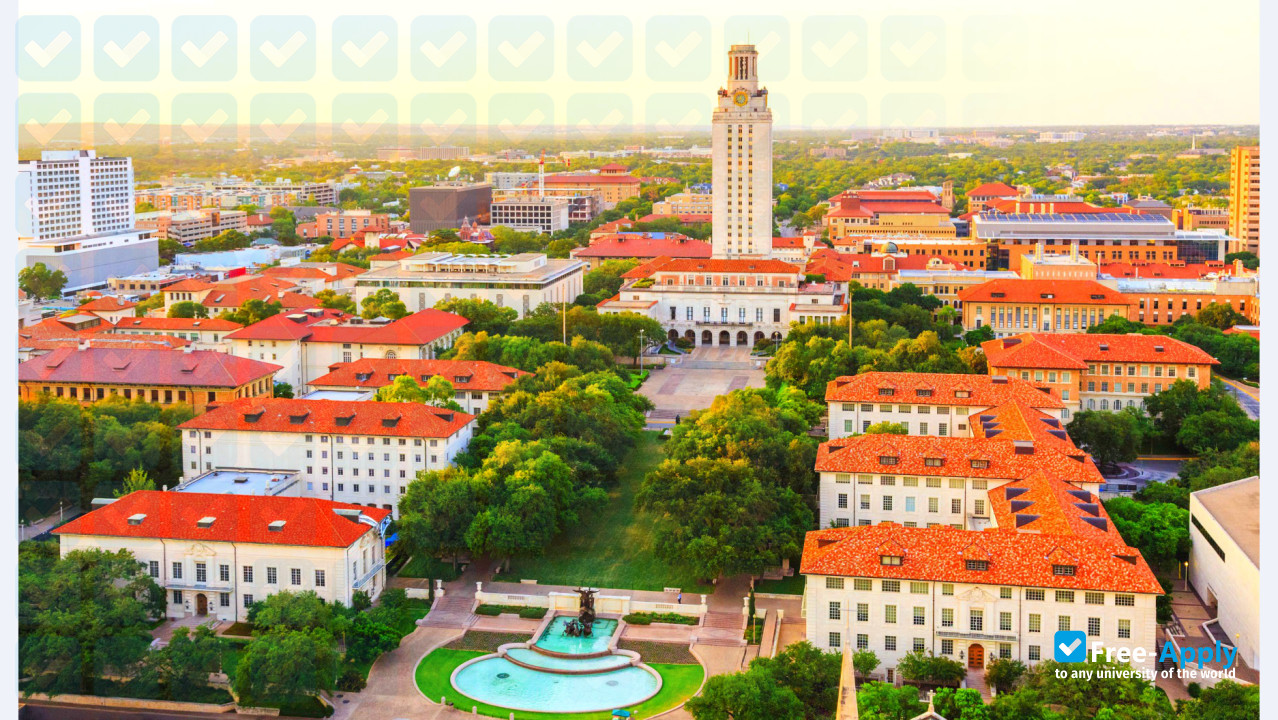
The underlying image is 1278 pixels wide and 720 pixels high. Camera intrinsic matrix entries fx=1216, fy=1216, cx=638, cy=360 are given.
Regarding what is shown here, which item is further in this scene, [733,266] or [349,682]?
[733,266]

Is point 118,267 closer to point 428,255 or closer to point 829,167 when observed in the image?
point 428,255

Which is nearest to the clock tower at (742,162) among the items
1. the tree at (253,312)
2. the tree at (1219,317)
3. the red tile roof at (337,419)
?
the tree at (1219,317)

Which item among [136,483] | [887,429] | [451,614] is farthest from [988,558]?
[136,483]

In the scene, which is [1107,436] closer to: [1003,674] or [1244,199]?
[1003,674]

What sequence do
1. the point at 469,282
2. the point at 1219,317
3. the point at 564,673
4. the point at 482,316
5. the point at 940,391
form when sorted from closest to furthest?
the point at 564,673, the point at 940,391, the point at 482,316, the point at 1219,317, the point at 469,282

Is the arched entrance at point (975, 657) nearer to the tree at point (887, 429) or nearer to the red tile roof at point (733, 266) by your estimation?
the tree at point (887, 429)

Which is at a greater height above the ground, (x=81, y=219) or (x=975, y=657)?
(x=81, y=219)

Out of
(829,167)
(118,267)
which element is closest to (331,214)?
(118,267)
